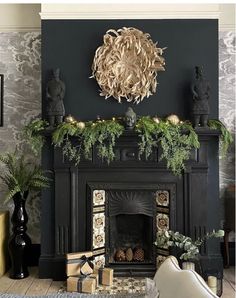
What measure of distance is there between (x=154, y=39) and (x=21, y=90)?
156 centimetres

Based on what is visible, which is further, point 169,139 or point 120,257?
point 120,257

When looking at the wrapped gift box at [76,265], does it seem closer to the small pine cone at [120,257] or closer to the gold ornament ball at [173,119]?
the small pine cone at [120,257]

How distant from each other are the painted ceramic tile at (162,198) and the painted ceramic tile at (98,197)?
1.76 ft

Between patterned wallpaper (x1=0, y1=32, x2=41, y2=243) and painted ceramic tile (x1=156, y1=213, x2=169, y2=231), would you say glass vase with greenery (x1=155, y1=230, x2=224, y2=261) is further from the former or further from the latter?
patterned wallpaper (x1=0, y1=32, x2=41, y2=243)

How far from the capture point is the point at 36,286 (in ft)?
11.9

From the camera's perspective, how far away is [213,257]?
12.5 feet

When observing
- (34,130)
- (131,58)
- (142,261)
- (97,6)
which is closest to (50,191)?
(34,130)

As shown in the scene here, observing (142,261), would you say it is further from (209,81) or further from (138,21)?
(138,21)

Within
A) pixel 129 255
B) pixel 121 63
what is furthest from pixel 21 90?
pixel 129 255

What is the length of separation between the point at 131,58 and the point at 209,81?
0.80 meters

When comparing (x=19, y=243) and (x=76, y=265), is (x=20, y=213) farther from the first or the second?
(x=76, y=265)

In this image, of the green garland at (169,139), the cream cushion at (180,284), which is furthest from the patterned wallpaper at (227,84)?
the cream cushion at (180,284)

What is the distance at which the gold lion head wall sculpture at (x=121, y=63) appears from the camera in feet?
12.8

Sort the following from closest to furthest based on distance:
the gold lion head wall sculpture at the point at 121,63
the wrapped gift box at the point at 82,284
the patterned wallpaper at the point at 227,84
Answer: the wrapped gift box at the point at 82,284
the gold lion head wall sculpture at the point at 121,63
the patterned wallpaper at the point at 227,84
